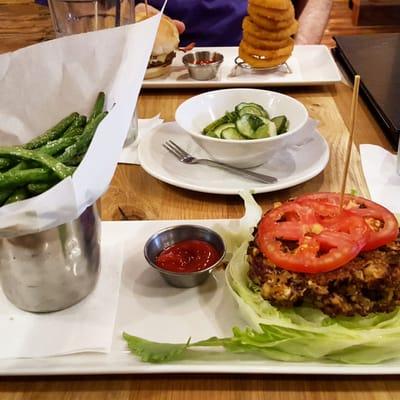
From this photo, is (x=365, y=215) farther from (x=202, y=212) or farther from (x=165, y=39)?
(x=165, y=39)

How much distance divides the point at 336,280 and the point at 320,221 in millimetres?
142

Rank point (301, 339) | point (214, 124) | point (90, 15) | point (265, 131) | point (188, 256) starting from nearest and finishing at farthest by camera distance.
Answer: point (301, 339) → point (188, 256) → point (265, 131) → point (214, 124) → point (90, 15)

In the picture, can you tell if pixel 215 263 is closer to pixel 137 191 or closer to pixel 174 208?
pixel 174 208

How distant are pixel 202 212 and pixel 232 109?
46cm

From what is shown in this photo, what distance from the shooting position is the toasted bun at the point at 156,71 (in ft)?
7.06

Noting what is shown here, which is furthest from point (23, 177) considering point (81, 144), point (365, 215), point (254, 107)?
point (254, 107)

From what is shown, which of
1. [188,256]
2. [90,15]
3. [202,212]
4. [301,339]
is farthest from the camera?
[90,15]

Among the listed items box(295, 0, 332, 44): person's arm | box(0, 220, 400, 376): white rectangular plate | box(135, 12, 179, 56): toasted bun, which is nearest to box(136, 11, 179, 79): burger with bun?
box(135, 12, 179, 56): toasted bun

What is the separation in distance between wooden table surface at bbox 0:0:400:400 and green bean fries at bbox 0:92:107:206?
29 centimetres

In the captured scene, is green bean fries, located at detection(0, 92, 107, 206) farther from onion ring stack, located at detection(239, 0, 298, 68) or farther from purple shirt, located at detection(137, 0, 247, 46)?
purple shirt, located at detection(137, 0, 247, 46)

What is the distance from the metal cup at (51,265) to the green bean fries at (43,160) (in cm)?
8

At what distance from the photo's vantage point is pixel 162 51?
218 cm

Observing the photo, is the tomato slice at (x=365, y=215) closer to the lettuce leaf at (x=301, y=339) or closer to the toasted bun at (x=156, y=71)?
the lettuce leaf at (x=301, y=339)

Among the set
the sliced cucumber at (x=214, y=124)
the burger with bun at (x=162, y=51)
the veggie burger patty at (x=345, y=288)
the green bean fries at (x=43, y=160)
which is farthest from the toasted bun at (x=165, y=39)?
the veggie burger patty at (x=345, y=288)
